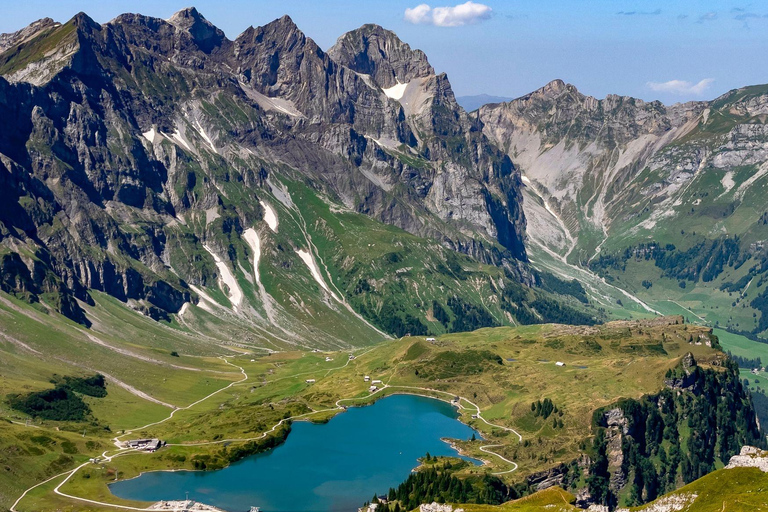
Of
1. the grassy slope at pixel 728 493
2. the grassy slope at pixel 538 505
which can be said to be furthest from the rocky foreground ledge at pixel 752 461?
the grassy slope at pixel 538 505

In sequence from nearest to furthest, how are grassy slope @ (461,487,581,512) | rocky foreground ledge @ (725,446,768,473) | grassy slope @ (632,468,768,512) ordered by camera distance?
grassy slope @ (632,468,768,512) < rocky foreground ledge @ (725,446,768,473) < grassy slope @ (461,487,581,512)

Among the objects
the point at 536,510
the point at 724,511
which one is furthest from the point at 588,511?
the point at 724,511

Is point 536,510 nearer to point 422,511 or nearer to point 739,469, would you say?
point 422,511

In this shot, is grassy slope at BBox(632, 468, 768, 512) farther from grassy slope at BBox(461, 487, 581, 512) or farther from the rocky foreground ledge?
grassy slope at BBox(461, 487, 581, 512)

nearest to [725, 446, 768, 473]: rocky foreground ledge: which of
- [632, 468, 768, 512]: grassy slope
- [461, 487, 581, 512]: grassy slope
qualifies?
[632, 468, 768, 512]: grassy slope

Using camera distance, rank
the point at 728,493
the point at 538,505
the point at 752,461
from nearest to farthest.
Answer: the point at 728,493 → the point at 752,461 → the point at 538,505

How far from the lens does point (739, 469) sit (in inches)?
6038

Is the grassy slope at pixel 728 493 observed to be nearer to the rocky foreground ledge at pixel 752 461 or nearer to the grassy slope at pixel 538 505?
the rocky foreground ledge at pixel 752 461

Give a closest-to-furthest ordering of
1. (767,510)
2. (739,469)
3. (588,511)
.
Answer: (767,510)
(739,469)
(588,511)

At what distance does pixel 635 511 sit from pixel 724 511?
18474 mm

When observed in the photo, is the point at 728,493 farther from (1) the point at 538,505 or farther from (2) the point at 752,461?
(1) the point at 538,505

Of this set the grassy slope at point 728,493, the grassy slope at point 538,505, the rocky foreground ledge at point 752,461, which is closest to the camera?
the grassy slope at point 728,493

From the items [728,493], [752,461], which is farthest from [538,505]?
[728,493]

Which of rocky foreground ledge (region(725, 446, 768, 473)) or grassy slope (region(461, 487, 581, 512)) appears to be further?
grassy slope (region(461, 487, 581, 512))
